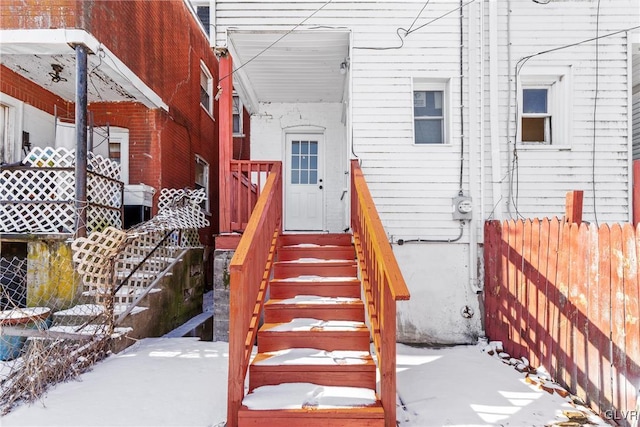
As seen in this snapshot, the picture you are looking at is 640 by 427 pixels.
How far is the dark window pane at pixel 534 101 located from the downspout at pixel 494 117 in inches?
31.6

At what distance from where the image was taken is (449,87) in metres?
5.63

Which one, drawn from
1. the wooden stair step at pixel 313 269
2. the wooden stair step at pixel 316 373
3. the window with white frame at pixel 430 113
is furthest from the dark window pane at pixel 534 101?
the wooden stair step at pixel 316 373

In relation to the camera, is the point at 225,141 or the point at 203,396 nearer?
the point at 203,396

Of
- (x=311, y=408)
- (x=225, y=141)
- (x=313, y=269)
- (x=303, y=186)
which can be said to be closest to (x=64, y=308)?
(x=225, y=141)

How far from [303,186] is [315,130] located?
4.14 ft

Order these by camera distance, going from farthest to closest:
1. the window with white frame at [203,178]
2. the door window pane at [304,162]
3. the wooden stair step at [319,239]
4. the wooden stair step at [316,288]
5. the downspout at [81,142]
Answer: the window with white frame at [203,178]
the door window pane at [304,162]
the downspout at [81,142]
the wooden stair step at [319,239]
the wooden stair step at [316,288]

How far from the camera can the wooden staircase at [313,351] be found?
2.67 m

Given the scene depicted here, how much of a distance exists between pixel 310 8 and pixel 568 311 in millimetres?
5097

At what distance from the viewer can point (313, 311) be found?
3721 millimetres

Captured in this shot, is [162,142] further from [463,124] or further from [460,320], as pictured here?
[460,320]

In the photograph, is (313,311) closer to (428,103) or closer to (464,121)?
(464,121)

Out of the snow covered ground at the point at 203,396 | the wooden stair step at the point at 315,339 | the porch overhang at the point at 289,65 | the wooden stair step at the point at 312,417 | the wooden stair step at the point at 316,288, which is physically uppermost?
the porch overhang at the point at 289,65

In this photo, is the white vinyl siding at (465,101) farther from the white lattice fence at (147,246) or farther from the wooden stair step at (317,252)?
the white lattice fence at (147,246)

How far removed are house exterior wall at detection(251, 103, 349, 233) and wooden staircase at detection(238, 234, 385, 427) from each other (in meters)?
3.34
